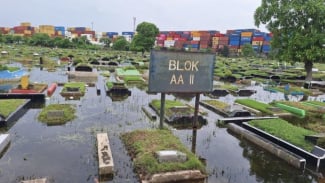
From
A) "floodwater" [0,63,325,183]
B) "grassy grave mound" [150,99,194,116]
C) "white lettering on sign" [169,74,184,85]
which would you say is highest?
"white lettering on sign" [169,74,184,85]

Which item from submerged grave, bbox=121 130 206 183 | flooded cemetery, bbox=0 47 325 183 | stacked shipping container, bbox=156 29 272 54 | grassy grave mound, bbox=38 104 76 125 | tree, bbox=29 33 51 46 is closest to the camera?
submerged grave, bbox=121 130 206 183

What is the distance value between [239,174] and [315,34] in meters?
26.9

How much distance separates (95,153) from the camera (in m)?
12.0

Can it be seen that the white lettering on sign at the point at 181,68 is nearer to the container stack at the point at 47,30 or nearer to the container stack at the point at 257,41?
the container stack at the point at 257,41

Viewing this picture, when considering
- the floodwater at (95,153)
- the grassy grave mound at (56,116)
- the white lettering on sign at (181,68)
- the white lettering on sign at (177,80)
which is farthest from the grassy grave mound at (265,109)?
the grassy grave mound at (56,116)

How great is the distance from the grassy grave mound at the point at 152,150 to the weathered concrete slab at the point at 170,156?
5.9 inches

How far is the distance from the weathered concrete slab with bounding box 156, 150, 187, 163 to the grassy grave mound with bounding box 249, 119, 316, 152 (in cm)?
617

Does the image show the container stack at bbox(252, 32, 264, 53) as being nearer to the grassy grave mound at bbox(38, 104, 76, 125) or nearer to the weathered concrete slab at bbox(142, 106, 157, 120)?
the weathered concrete slab at bbox(142, 106, 157, 120)

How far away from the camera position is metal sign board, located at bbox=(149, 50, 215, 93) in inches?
492

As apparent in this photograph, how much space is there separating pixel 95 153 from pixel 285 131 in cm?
995

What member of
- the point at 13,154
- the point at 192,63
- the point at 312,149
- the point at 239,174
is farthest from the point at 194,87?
the point at 13,154

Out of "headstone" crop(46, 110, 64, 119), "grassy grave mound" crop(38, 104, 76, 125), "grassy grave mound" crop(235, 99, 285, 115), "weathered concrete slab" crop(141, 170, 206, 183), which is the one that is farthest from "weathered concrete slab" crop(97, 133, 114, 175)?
"grassy grave mound" crop(235, 99, 285, 115)

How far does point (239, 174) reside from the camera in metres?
11.2

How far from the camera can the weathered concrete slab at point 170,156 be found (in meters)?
10.5
